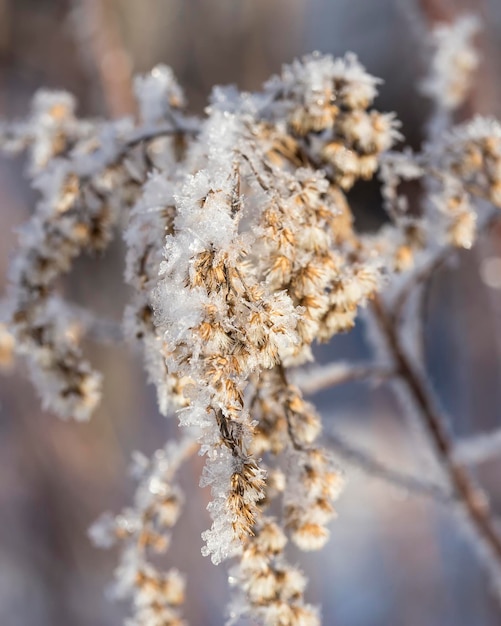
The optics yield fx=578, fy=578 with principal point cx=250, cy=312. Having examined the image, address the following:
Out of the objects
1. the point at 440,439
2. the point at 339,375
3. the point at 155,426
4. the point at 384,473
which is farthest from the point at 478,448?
the point at 155,426

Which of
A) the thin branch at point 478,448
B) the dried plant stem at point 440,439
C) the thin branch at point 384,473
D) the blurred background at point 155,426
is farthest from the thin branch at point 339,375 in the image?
the blurred background at point 155,426

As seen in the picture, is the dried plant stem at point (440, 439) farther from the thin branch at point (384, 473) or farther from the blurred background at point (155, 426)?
the blurred background at point (155, 426)

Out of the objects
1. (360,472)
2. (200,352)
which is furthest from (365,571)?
(200,352)

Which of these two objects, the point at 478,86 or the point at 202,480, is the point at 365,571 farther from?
the point at 202,480

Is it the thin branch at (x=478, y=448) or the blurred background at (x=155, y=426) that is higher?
the blurred background at (x=155, y=426)

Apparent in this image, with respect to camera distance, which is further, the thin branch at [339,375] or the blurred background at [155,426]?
the blurred background at [155,426]

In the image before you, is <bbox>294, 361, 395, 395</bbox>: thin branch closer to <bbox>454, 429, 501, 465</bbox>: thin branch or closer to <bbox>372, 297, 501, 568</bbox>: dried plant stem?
<bbox>372, 297, 501, 568</bbox>: dried plant stem

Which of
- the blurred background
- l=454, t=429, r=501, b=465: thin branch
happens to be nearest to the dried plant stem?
l=454, t=429, r=501, b=465: thin branch
